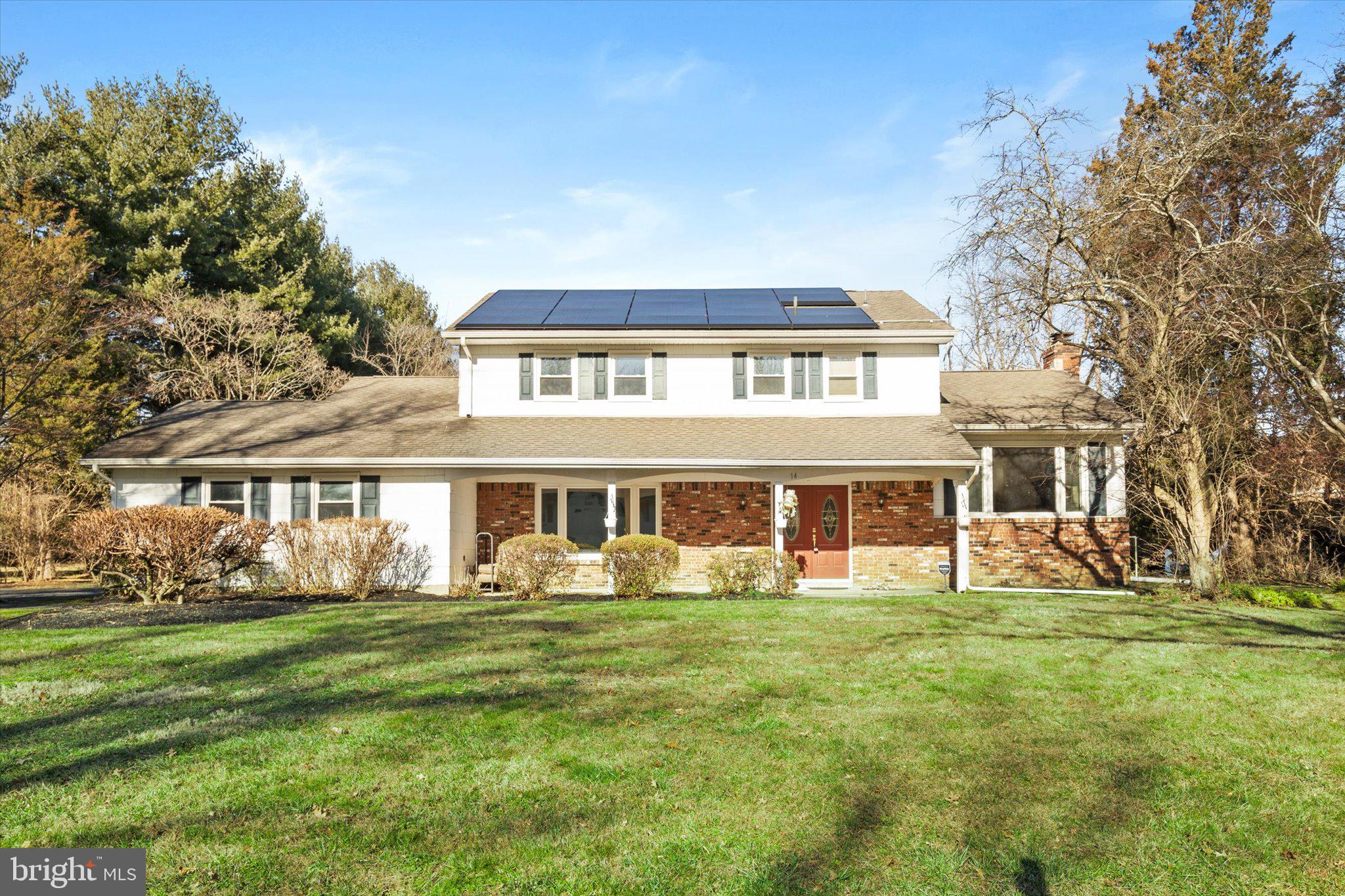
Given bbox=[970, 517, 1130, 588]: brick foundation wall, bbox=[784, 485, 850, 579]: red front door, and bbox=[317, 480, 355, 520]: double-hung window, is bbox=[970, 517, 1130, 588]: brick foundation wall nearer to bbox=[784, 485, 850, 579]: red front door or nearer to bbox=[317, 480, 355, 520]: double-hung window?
bbox=[784, 485, 850, 579]: red front door

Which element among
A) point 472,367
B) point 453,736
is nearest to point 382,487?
point 472,367

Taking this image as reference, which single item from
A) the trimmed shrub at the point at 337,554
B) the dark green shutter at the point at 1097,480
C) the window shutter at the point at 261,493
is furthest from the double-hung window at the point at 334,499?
the dark green shutter at the point at 1097,480

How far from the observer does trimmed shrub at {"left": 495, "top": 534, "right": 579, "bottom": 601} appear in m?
14.0

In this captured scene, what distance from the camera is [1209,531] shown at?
49.5 feet

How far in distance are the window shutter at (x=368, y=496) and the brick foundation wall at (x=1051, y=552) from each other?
12.4 metres

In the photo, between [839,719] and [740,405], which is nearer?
[839,719]

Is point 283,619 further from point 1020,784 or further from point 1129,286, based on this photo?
point 1129,286

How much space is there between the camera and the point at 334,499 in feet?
52.9

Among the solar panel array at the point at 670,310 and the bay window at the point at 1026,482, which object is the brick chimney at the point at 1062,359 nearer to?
the bay window at the point at 1026,482

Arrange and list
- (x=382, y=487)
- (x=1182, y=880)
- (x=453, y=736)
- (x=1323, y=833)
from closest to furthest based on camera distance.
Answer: (x=1182, y=880) → (x=1323, y=833) → (x=453, y=736) → (x=382, y=487)

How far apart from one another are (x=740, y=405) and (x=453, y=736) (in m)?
12.2

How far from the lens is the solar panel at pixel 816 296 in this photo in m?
19.5

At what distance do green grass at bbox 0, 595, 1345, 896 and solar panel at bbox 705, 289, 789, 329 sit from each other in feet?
29.4

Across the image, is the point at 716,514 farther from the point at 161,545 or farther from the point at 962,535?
the point at 161,545
